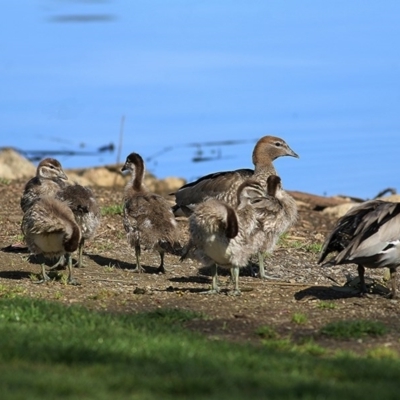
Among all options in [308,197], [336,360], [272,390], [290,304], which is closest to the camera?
[272,390]

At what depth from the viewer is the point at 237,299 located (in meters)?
11.8

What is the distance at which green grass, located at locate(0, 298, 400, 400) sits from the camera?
713 cm

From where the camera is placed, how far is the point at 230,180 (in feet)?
50.5

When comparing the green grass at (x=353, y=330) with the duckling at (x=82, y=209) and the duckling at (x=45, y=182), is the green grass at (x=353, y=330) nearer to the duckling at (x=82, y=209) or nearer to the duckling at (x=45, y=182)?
the duckling at (x=82, y=209)

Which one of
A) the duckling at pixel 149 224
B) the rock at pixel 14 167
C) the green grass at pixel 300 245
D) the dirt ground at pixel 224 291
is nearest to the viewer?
the dirt ground at pixel 224 291

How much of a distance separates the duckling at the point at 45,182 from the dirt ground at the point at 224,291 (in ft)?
2.39

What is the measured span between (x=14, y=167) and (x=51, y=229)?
9.34 m

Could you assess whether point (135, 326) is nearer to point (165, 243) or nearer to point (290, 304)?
point (290, 304)

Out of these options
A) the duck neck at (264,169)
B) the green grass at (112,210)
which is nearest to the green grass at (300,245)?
the duck neck at (264,169)

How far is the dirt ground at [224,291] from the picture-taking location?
10336mm

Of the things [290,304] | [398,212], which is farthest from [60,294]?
[398,212]

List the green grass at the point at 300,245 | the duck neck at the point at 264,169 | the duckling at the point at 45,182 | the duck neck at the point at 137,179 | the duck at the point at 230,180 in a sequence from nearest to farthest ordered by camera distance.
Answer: the duck neck at the point at 137,179, the duckling at the point at 45,182, the duck at the point at 230,180, the green grass at the point at 300,245, the duck neck at the point at 264,169

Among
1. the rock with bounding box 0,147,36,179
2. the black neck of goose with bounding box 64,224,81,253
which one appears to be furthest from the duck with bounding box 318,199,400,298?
the rock with bounding box 0,147,36,179

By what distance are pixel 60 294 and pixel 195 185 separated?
458cm
